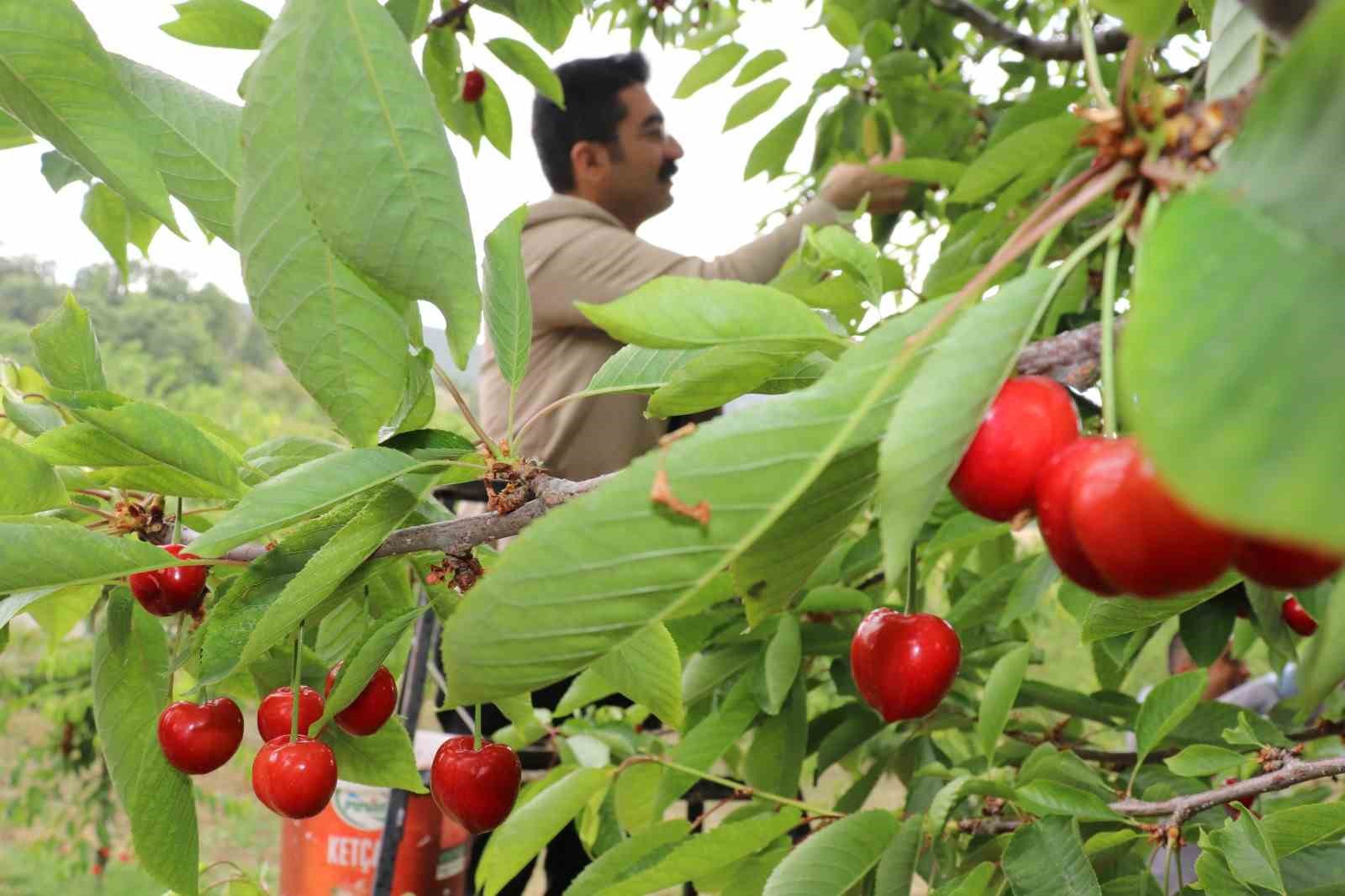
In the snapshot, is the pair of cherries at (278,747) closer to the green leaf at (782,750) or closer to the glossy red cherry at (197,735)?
the glossy red cherry at (197,735)

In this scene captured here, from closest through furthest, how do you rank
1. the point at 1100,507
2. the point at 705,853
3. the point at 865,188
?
the point at 1100,507 < the point at 705,853 < the point at 865,188

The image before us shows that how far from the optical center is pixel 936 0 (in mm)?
1889

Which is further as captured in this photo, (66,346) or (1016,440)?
(66,346)

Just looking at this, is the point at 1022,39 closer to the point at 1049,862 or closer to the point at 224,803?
the point at 1049,862

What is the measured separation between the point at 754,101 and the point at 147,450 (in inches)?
66.4

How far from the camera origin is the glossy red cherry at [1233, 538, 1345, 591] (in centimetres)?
32

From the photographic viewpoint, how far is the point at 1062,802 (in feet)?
3.07

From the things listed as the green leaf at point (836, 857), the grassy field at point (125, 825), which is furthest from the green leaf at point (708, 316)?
the grassy field at point (125, 825)

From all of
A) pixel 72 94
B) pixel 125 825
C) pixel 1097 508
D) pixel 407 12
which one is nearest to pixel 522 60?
pixel 407 12

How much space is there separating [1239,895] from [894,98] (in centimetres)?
165

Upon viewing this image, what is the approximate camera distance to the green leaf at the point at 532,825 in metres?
1.14

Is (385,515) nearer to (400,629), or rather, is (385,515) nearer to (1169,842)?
(400,629)

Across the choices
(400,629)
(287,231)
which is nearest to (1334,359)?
(287,231)

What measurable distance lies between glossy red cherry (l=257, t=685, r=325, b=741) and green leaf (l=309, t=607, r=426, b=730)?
6.8 inches
